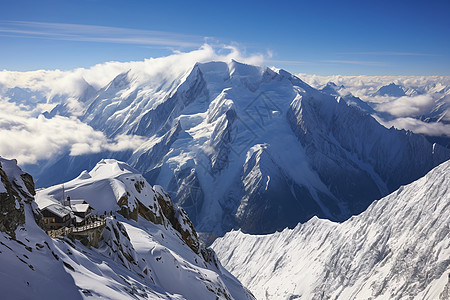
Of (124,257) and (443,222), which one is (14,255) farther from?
(443,222)

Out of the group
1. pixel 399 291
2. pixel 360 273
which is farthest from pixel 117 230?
pixel 360 273

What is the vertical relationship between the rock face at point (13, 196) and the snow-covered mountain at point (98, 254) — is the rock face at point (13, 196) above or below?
above

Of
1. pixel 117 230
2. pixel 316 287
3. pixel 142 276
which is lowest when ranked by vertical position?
pixel 316 287

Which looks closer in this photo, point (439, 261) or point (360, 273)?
point (439, 261)

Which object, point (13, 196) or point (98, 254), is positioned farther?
point (98, 254)

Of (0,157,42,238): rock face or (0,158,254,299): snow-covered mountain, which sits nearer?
(0,158,254,299): snow-covered mountain

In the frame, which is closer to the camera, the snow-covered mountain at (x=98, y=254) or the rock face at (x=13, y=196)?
the snow-covered mountain at (x=98, y=254)

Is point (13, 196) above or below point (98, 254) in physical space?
above

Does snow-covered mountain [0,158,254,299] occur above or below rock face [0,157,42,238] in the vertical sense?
below
